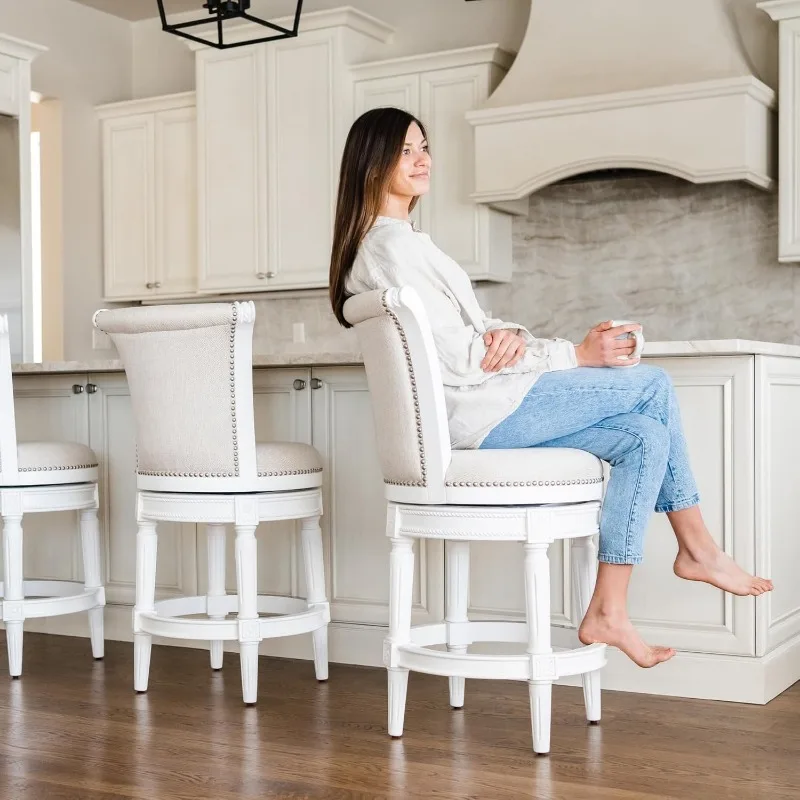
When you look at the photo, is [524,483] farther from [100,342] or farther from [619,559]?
[100,342]

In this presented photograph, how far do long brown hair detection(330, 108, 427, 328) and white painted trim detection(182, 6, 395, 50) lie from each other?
2.69 meters

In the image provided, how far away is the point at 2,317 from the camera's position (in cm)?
333

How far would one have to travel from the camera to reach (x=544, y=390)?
98.8 inches

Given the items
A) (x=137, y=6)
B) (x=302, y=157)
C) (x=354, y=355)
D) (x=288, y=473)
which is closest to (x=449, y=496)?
(x=288, y=473)

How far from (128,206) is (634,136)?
2623mm

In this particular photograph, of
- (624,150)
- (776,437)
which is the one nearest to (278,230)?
(624,150)

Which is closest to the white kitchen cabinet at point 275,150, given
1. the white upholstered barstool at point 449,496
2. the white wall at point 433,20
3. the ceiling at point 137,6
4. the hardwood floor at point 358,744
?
the white wall at point 433,20

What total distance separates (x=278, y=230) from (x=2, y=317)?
2.19 metres

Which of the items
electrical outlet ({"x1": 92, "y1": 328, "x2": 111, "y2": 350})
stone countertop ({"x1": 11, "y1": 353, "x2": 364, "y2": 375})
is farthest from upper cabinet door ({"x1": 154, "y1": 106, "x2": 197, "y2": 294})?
stone countertop ({"x1": 11, "y1": 353, "x2": 364, "y2": 375})

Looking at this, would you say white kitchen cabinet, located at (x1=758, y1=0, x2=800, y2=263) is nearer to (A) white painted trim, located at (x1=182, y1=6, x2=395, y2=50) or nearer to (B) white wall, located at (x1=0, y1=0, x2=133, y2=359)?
(A) white painted trim, located at (x1=182, y1=6, x2=395, y2=50)

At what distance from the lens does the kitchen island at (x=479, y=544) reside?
288 centimetres

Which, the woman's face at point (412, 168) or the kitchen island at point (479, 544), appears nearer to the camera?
the woman's face at point (412, 168)

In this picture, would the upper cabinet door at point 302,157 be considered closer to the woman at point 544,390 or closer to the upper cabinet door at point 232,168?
the upper cabinet door at point 232,168

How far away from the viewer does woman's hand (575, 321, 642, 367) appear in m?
2.54
